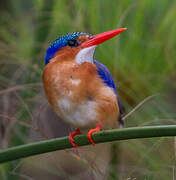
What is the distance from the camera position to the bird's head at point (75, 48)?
163cm

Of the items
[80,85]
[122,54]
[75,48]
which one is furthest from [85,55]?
[122,54]

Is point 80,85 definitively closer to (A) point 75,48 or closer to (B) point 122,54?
(A) point 75,48

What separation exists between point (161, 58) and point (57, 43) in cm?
103

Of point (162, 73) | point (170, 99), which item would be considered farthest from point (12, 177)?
point (170, 99)

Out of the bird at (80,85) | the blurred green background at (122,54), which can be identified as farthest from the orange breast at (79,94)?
the blurred green background at (122,54)

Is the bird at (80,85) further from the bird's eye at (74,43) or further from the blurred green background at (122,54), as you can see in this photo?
the blurred green background at (122,54)

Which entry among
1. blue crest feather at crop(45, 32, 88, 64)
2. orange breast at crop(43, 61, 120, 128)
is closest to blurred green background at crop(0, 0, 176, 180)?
blue crest feather at crop(45, 32, 88, 64)

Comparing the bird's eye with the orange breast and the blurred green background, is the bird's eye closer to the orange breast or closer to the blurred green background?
the orange breast

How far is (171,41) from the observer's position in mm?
2496

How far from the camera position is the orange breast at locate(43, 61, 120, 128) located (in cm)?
152

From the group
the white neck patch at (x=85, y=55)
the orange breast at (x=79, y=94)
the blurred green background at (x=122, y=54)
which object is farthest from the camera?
the blurred green background at (x=122, y=54)

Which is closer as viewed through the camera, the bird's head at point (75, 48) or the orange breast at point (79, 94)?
the orange breast at point (79, 94)

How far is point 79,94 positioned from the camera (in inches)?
59.4

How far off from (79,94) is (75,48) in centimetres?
25
